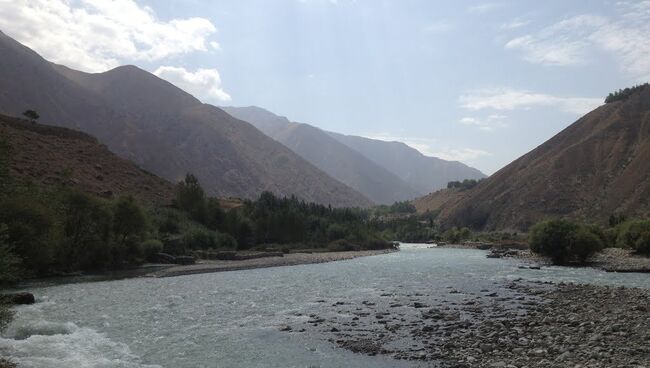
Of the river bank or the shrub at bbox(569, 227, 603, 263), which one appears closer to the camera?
the river bank

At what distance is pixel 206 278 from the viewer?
55.5 metres

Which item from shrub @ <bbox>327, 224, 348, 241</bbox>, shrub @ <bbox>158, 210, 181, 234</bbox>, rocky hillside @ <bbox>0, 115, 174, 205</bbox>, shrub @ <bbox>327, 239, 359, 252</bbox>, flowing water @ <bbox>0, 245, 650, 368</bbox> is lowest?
flowing water @ <bbox>0, 245, 650, 368</bbox>

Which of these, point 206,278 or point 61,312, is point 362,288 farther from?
point 61,312

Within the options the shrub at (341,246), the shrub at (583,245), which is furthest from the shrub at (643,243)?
the shrub at (341,246)

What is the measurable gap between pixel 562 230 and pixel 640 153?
105382 mm

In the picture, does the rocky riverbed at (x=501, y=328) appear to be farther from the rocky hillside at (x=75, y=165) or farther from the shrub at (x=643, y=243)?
the rocky hillside at (x=75, y=165)

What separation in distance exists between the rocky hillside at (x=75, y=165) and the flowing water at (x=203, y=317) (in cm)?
4870

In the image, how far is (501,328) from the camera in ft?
81.7

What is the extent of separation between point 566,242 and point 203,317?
58151mm

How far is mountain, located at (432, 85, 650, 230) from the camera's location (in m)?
147

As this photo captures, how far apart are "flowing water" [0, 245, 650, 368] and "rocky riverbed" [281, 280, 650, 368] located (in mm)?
1680

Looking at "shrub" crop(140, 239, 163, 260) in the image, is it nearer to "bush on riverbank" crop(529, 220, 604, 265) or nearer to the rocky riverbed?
the rocky riverbed

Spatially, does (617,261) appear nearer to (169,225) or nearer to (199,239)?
(199,239)

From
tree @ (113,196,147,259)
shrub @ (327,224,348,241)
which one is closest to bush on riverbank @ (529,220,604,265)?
tree @ (113,196,147,259)
